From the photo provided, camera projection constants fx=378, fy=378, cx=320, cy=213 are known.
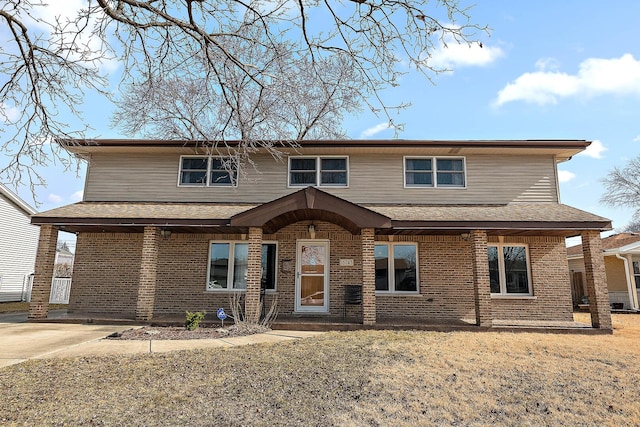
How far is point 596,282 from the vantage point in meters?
9.76

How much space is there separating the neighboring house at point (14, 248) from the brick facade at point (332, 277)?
11.7 m

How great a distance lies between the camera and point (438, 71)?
4840 mm

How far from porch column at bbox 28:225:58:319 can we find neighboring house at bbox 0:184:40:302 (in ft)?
39.2

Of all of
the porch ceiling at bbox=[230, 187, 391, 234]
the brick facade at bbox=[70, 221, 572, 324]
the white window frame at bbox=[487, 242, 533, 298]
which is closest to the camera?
the porch ceiling at bbox=[230, 187, 391, 234]

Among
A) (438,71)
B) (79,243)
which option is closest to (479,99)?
(438,71)

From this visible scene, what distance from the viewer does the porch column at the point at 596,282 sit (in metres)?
9.62

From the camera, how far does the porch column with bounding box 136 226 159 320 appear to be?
10.0 metres

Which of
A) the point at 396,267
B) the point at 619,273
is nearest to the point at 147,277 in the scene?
the point at 396,267

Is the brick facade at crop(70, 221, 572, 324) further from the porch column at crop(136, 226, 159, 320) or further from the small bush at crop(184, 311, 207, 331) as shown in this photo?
the small bush at crop(184, 311, 207, 331)

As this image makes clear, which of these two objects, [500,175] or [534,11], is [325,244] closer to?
[500,175]

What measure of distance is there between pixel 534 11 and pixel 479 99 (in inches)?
49.2

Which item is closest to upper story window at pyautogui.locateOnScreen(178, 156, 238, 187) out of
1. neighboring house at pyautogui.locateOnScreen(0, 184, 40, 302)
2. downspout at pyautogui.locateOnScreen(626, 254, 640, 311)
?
neighboring house at pyautogui.locateOnScreen(0, 184, 40, 302)

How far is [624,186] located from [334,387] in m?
40.8

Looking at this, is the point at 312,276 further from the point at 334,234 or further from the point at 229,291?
the point at 229,291
